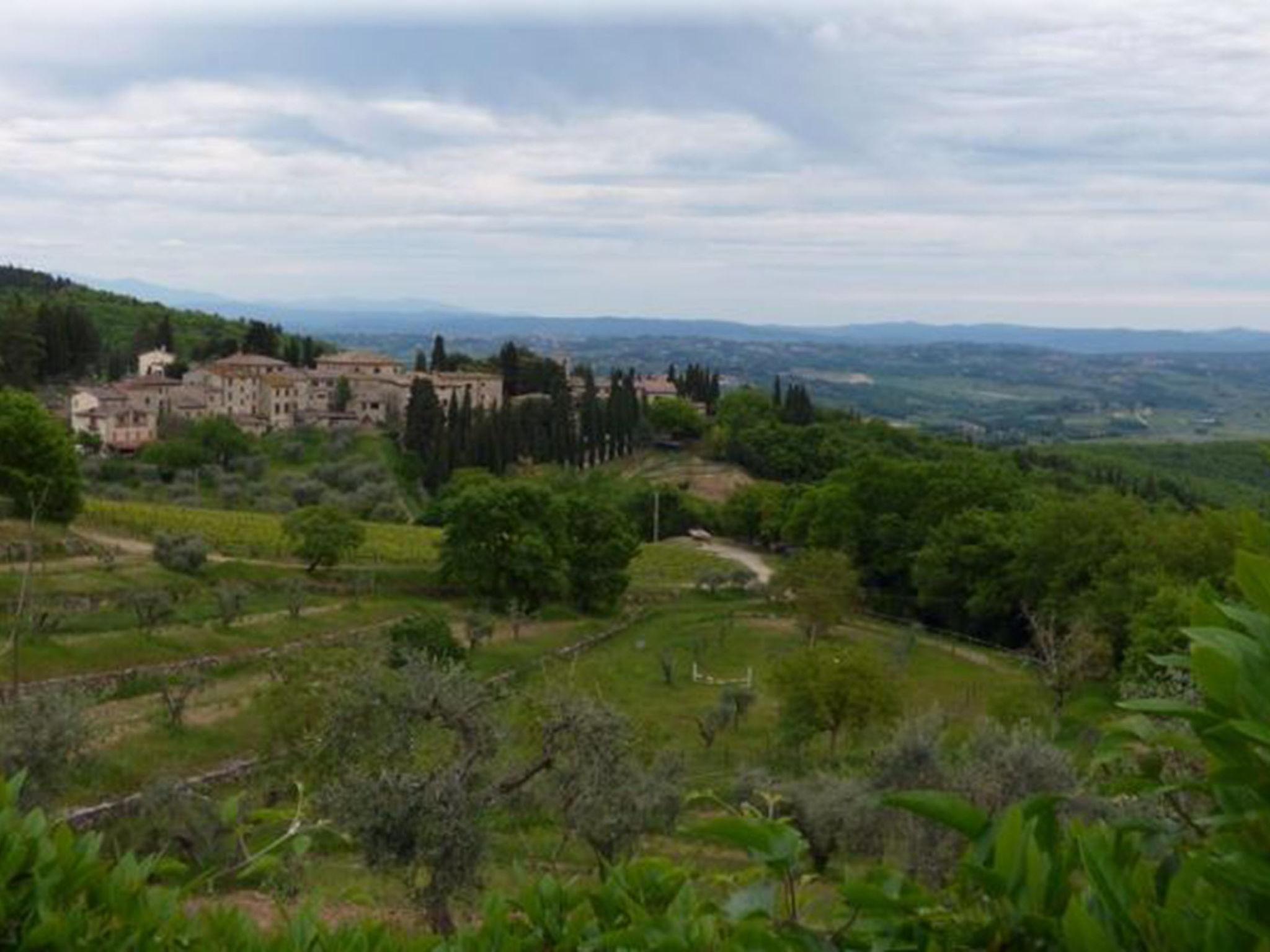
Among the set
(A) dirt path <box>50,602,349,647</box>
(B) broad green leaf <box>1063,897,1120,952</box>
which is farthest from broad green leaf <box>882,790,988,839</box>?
(A) dirt path <box>50,602,349,647</box>

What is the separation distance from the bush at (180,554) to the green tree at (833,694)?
57.1ft

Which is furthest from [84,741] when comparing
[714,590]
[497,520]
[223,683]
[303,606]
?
[714,590]

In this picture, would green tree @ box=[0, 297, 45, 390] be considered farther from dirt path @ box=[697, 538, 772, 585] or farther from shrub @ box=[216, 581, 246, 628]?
shrub @ box=[216, 581, 246, 628]

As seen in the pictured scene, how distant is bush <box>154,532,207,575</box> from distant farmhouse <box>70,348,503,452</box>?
2801 centimetres

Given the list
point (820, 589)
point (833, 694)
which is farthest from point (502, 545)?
point (833, 694)

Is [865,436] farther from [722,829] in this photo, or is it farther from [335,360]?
[722,829]

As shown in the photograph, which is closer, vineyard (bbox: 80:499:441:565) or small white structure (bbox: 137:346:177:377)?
vineyard (bbox: 80:499:441:565)

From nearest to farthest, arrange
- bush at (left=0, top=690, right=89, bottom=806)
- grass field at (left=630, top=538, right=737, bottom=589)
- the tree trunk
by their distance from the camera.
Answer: the tree trunk, bush at (left=0, top=690, right=89, bottom=806), grass field at (left=630, top=538, right=737, bottom=589)

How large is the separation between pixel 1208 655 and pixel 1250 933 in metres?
0.43

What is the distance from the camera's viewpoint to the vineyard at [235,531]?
1593 inches

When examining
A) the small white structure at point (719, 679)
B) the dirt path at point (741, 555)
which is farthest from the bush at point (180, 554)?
the dirt path at point (741, 555)

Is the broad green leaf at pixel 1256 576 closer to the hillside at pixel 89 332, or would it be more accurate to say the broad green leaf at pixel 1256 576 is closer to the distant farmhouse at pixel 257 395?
the distant farmhouse at pixel 257 395

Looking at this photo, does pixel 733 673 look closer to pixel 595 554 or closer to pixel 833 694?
pixel 595 554

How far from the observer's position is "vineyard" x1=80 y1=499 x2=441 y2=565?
1593 inches
